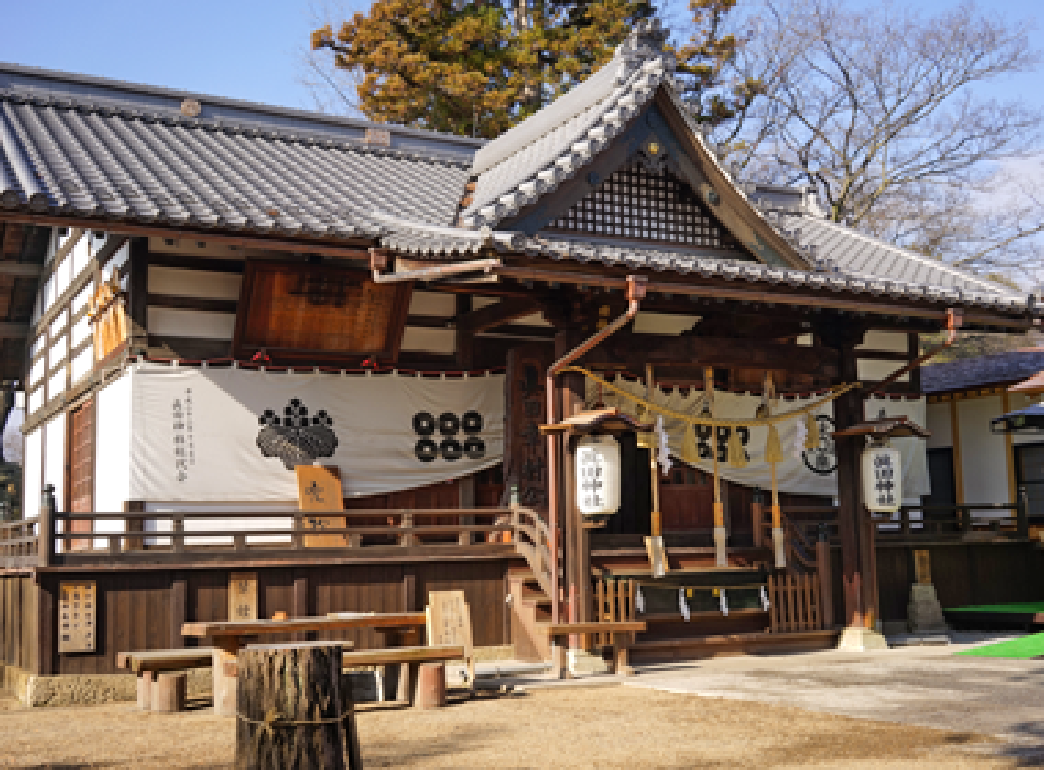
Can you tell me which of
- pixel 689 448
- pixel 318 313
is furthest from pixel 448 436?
pixel 689 448

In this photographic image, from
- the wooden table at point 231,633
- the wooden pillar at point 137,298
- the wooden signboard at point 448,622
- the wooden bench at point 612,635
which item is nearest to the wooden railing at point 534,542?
the wooden bench at point 612,635

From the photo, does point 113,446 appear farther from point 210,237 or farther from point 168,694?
point 168,694

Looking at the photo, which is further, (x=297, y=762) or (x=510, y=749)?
(x=510, y=749)

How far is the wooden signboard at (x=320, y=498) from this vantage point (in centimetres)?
1305

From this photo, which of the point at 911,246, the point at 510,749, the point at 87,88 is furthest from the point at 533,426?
the point at 911,246

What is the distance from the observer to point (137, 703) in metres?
10.6

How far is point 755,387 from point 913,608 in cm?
377

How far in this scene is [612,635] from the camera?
11.6 m

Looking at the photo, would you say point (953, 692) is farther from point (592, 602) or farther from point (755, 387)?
point (755, 387)

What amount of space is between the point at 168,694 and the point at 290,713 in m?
6.10

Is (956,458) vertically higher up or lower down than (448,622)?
higher up

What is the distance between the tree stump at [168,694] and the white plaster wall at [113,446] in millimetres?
3156

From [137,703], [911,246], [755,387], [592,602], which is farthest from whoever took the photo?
[911,246]

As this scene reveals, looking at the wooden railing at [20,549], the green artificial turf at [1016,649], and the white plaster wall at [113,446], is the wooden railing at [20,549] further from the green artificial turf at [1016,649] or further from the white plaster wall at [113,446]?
the green artificial turf at [1016,649]
